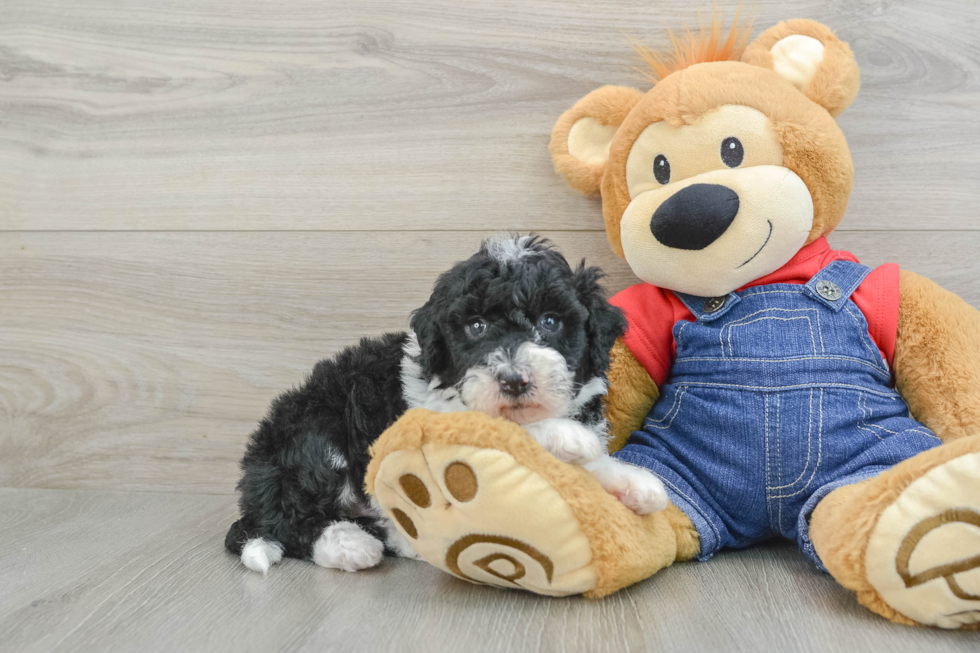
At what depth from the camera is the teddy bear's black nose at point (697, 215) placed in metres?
1.32

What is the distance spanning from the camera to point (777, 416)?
1.31m

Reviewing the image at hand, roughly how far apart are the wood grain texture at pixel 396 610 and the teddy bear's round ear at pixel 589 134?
0.87 metres

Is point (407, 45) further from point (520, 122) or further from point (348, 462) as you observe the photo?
point (348, 462)

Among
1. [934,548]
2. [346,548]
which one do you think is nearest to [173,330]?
[346,548]

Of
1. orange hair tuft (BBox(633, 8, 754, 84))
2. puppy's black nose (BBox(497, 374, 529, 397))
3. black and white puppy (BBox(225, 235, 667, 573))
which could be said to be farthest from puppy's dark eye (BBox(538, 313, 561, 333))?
orange hair tuft (BBox(633, 8, 754, 84))

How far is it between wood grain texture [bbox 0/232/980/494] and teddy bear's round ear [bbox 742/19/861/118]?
1.86 feet

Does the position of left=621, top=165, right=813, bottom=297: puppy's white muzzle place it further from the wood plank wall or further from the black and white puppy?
the wood plank wall

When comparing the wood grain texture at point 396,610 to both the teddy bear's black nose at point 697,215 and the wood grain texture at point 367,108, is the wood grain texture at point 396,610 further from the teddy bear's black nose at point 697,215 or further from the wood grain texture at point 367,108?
the wood grain texture at point 367,108

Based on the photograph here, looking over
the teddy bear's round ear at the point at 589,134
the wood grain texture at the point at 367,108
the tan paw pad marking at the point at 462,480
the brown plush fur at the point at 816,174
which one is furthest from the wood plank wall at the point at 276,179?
the tan paw pad marking at the point at 462,480

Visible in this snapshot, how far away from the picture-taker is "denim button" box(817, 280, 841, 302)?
137 centimetres

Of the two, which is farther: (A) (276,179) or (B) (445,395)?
(A) (276,179)

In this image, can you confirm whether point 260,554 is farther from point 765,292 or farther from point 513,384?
point 765,292

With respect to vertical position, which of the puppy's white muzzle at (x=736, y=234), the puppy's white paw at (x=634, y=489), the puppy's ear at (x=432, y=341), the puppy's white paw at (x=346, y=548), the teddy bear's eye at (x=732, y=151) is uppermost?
the teddy bear's eye at (x=732, y=151)

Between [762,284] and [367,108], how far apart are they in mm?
1105
